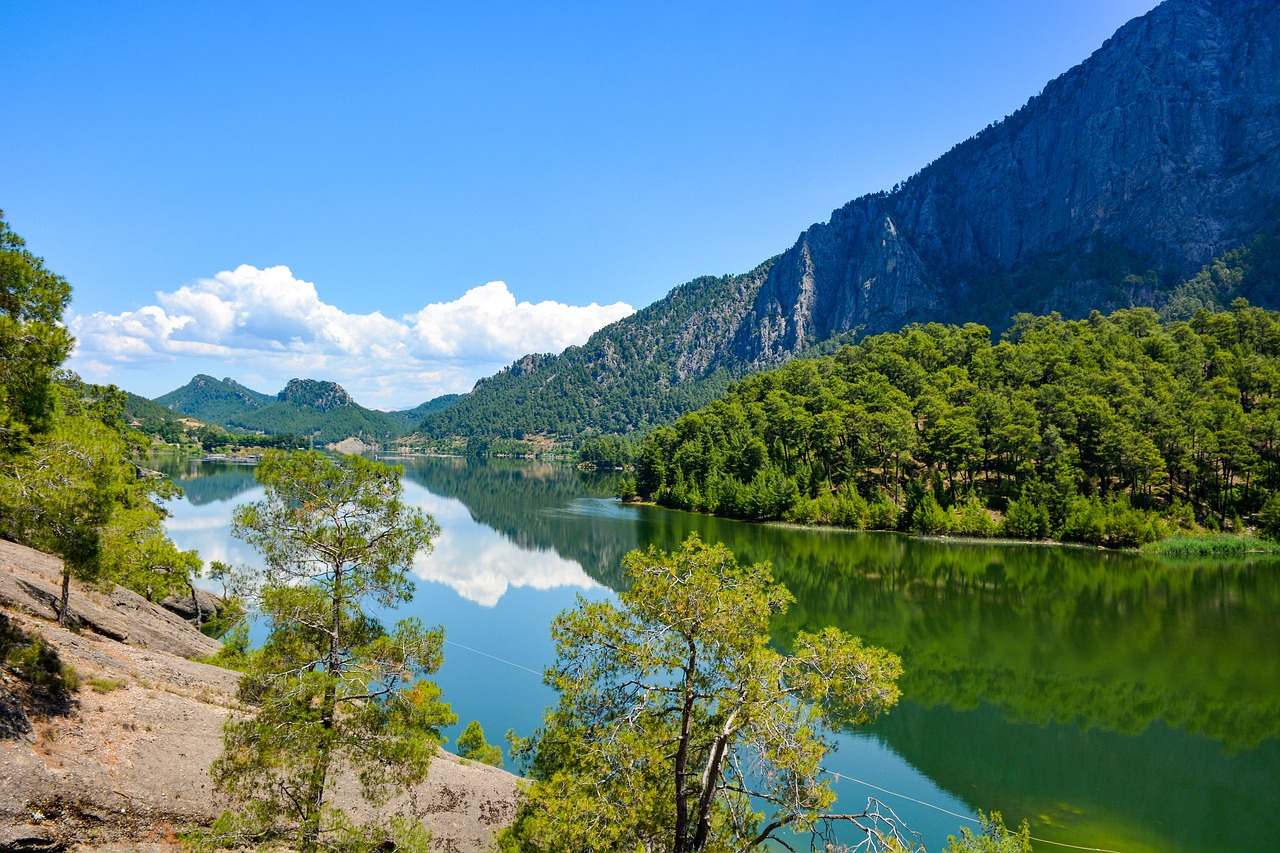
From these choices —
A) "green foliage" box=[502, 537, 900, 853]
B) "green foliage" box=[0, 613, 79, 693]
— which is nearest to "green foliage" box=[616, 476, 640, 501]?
"green foliage" box=[0, 613, 79, 693]

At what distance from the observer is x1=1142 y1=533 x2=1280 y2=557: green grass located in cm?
5519

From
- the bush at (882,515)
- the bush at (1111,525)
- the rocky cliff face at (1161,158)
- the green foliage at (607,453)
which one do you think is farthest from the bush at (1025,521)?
the rocky cliff face at (1161,158)

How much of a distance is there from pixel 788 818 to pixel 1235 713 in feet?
81.8

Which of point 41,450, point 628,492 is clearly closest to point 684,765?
point 41,450

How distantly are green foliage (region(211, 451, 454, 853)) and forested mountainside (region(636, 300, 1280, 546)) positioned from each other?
6318 centimetres

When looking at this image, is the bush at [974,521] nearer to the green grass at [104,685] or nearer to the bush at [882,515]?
the bush at [882,515]

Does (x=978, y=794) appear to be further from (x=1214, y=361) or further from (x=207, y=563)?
(x=1214, y=361)

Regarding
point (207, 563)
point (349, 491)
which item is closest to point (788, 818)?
point (349, 491)

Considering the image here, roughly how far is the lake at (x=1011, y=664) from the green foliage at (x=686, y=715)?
981 centimetres

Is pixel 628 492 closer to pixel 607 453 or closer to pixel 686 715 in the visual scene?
pixel 607 453

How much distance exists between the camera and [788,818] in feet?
31.0

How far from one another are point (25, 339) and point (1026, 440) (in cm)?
7439

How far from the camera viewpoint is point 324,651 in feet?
34.2

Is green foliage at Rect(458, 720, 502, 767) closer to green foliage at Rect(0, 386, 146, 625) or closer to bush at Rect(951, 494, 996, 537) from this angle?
green foliage at Rect(0, 386, 146, 625)
